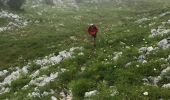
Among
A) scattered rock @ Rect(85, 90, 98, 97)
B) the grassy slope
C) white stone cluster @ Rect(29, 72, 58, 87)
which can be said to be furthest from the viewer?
white stone cluster @ Rect(29, 72, 58, 87)

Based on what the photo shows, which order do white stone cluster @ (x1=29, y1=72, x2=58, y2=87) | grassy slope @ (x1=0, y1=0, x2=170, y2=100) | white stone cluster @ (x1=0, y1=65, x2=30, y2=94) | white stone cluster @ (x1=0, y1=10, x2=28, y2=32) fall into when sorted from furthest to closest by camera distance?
white stone cluster @ (x1=0, y1=10, x2=28, y2=32)
white stone cluster @ (x1=0, y1=65, x2=30, y2=94)
white stone cluster @ (x1=29, y1=72, x2=58, y2=87)
grassy slope @ (x1=0, y1=0, x2=170, y2=100)

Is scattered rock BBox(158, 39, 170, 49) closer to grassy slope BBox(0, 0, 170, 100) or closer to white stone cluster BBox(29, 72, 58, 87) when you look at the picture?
grassy slope BBox(0, 0, 170, 100)

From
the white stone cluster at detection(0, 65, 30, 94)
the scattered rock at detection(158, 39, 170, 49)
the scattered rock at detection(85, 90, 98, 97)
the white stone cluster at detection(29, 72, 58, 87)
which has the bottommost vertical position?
the white stone cluster at detection(0, 65, 30, 94)

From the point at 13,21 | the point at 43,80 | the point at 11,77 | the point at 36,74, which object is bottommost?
the point at 13,21

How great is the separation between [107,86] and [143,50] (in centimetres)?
647

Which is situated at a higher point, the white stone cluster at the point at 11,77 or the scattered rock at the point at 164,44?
the scattered rock at the point at 164,44

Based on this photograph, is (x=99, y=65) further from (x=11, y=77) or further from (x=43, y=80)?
(x=11, y=77)

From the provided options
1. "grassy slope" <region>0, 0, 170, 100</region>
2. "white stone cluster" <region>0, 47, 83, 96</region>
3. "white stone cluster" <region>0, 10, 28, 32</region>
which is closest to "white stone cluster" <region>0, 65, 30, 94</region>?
"white stone cluster" <region>0, 47, 83, 96</region>

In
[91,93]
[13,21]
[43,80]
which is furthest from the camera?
[13,21]

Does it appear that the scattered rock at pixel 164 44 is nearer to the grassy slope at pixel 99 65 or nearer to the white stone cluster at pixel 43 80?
the grassy slope at pixel 99 65

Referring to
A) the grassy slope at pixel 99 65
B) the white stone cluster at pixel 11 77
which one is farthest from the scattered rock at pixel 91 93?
the white stone cluster at pixel 11 77

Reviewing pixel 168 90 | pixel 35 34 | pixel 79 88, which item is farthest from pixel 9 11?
pixel 168 90

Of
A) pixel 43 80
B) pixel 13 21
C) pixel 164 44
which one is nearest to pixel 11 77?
pixel 43 80

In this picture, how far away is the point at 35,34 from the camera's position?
48594mm
